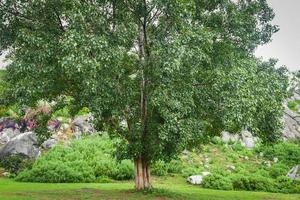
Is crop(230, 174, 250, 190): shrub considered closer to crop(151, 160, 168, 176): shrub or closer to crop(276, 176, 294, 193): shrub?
crop(276, 176, 294, 193): shrub

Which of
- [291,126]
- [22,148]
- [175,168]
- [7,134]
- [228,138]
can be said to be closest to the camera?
[175,168]

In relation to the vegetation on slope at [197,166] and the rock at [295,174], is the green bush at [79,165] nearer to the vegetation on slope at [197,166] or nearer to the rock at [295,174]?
the vegetation on slope at [197,166]

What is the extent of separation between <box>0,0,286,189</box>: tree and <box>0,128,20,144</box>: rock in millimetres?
24625

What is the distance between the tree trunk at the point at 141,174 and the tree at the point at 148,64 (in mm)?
1332

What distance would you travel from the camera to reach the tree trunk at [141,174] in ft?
93.2

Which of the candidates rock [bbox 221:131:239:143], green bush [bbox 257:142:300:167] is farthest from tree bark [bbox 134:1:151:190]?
rock [bbox 221:131:239:143]

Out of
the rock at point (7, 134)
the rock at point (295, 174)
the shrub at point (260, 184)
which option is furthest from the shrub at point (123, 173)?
the rock at point (7, 134)

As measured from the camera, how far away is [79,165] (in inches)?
1554

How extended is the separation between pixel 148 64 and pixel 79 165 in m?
18.1

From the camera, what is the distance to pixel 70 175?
123 ft

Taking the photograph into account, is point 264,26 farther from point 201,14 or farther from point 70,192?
point 70,192

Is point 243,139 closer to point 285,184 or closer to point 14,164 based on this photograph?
point 285,184

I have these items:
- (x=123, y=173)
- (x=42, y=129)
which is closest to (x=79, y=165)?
(x=123, y=173)

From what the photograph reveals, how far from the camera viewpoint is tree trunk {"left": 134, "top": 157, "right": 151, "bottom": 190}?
28.4 metres
